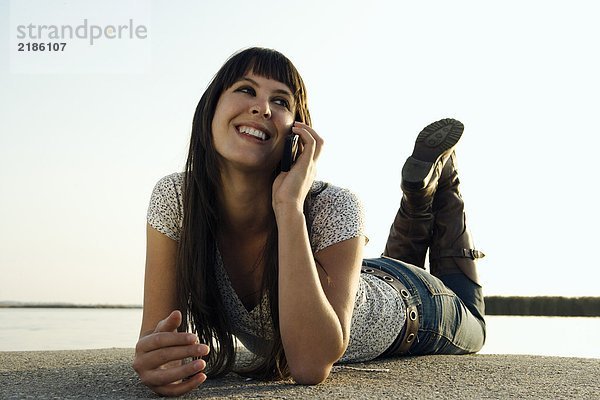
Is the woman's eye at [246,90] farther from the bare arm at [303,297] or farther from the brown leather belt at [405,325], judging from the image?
the brown leather belt at [405,325]

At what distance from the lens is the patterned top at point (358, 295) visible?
2770mm

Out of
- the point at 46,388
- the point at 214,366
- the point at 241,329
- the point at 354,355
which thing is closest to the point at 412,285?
the point at 354,355

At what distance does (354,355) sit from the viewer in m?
3.44

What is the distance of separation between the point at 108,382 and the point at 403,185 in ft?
7.88

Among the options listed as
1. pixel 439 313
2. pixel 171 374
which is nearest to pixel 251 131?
pixel 171 374

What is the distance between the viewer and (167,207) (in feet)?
9.53

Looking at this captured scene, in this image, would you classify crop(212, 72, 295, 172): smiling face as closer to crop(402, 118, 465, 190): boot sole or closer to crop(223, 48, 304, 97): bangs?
crop(223, 48, 304, 97): bangs

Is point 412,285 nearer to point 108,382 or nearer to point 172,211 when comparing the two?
point 172,211

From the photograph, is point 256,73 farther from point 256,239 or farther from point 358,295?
point 358,295

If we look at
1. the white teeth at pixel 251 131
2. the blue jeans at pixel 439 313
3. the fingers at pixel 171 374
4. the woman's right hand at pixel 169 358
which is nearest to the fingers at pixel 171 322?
the woman's right hand at pixel 169 358

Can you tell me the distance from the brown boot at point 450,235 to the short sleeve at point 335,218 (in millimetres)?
1775

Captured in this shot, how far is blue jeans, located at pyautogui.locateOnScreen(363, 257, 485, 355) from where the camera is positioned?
12.5ft

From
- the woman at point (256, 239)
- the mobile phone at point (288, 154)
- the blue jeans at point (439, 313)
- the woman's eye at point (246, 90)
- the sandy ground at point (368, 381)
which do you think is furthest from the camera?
the blue jeans at point (439, 313)

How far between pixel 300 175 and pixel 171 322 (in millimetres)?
776
